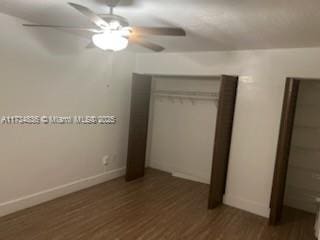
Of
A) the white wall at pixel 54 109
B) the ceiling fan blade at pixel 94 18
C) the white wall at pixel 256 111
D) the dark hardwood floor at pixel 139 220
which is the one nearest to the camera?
the ceiling fan blade at pixel 94 18

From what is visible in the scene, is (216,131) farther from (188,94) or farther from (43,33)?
(43,33)

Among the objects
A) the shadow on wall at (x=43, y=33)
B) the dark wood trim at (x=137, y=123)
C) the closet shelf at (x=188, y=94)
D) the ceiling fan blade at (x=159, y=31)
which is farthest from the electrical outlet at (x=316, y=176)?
the shadow on wall at (x=43, y=33)

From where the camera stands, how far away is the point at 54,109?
337 centimetres

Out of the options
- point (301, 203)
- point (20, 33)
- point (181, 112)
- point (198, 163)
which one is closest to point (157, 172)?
point (198, 163)

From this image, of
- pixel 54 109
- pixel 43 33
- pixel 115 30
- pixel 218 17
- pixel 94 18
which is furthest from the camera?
pixel 54 109

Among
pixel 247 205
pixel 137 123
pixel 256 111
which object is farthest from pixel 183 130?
pixel 247 205

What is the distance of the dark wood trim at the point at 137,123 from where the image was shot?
4285mm

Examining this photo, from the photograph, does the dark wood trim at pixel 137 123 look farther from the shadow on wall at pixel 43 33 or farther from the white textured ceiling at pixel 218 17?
the white textured ceiling at pixel 218 17

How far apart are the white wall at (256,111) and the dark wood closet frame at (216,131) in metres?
0.11

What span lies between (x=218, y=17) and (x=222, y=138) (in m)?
1.81

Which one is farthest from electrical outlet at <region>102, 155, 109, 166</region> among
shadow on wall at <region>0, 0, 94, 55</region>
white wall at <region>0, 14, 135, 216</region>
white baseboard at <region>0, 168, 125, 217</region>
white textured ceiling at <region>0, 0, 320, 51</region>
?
white textured ceiling at <region>0, 0, 320, 51</region>

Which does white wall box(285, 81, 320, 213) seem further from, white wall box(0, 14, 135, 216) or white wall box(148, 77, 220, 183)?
white wall box(0, 14, 135, 216)

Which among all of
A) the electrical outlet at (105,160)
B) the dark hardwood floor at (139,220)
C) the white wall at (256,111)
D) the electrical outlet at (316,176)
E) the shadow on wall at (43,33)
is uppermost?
the shadow on wall at (43,33)

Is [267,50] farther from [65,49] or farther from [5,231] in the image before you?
[5,231]
